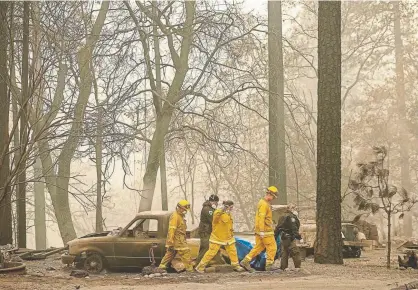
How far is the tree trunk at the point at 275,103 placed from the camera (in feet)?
69.5

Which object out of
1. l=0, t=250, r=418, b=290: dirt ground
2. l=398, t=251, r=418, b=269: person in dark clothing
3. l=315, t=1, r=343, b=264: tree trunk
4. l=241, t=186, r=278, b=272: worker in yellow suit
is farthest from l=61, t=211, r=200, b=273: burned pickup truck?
l=398, t=251, r=418, b=269: person in dark clothing

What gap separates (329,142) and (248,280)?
182 inches

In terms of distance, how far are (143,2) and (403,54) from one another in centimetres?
2650

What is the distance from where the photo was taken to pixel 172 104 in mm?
20391

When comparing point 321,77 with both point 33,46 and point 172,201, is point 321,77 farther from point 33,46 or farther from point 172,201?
point 172,201

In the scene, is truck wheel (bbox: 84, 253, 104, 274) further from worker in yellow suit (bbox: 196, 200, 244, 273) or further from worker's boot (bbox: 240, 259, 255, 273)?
worker's boot (bbox: 240, 259, 255, 273)

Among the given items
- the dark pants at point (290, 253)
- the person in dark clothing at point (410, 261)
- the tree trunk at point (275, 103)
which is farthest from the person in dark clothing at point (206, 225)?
the tree trunk at point (275, 103)

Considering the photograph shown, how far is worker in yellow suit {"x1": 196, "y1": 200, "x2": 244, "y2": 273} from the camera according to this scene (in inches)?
520

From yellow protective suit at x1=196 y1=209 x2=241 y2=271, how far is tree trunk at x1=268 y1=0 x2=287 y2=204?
7862mm

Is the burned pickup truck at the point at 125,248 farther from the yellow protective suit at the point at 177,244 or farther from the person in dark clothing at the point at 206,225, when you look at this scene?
the yellow protective suit at the point at 177,244

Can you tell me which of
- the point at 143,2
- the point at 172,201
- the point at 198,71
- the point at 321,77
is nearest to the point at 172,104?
the point at 198,71

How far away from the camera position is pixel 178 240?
1346 centimetres

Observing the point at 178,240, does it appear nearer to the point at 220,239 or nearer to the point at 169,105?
the point at 220,239

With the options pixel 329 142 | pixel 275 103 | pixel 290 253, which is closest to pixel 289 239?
pixel 290 253
